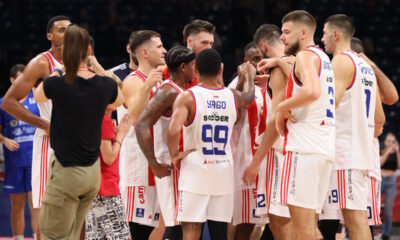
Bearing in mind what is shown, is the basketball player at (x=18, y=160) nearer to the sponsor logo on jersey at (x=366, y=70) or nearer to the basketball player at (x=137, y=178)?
the basketball player at (x=137, y=178)

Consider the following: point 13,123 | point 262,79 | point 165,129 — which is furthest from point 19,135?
point 262,79

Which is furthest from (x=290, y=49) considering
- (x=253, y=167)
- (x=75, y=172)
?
(x=75, y=172)

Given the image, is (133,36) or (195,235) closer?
(195,235)

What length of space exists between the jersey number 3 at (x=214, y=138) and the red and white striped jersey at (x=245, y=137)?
0.91 m

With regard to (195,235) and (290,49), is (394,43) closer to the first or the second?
(290,49)

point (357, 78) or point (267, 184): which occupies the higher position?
point (357, 78)

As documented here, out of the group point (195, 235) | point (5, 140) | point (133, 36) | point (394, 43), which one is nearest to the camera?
point (195, 235)

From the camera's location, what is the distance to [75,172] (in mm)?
4262

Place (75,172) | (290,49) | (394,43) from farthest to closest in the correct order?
1. (394,43)
2. (290,49)
3. (75,172)

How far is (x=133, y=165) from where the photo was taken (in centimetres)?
604

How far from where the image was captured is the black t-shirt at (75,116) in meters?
4.23

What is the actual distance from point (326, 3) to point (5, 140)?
11889mm

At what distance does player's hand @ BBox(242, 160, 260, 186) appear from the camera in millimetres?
5504

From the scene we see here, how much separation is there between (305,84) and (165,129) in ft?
5.03
